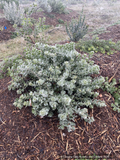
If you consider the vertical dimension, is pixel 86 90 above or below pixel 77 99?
above

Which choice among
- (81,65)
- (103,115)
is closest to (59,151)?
(103,115)

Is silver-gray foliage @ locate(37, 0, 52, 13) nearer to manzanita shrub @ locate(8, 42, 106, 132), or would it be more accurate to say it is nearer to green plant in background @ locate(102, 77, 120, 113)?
manzanita shrub @ locate(8, 42, 106, 132)

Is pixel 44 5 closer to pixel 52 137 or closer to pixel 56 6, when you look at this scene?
pixel 56 6

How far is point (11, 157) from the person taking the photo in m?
1.85

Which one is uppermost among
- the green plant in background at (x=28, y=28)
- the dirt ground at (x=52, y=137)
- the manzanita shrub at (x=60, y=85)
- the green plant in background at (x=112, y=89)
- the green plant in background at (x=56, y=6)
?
the green plant in background at (x=56, y=6)

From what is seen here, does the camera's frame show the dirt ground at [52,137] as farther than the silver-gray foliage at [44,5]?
No

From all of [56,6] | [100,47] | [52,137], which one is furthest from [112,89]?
[56,6]

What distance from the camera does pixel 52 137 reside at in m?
2.03

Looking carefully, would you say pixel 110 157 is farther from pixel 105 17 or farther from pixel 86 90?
pixel 105 17

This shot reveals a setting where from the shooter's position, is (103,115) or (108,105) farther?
(108,105)

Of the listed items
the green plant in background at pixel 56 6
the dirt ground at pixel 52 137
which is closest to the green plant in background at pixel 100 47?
the dirt ground at pixel 52 137

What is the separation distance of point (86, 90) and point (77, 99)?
29cm

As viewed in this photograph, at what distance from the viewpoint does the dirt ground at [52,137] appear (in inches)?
73.8

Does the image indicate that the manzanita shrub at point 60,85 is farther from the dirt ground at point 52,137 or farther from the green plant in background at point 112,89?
the green plant in background at point 112,89
